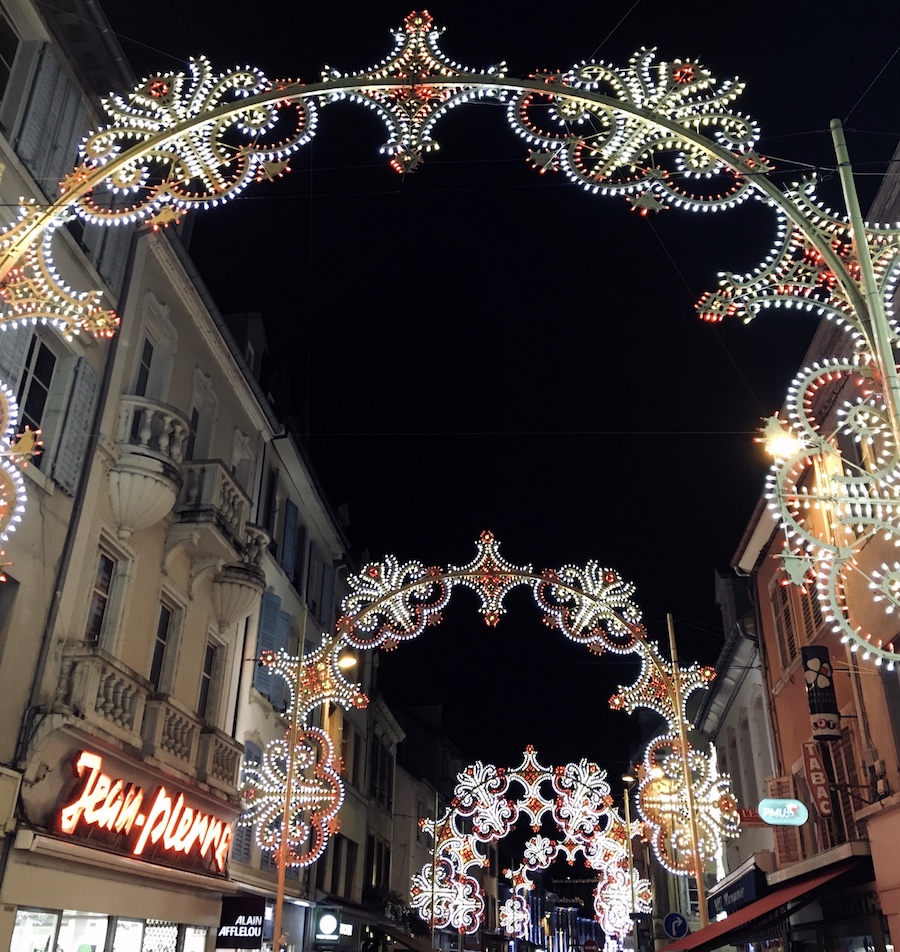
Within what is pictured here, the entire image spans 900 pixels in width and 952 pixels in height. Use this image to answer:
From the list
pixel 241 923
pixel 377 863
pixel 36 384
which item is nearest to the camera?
pixel 36 384

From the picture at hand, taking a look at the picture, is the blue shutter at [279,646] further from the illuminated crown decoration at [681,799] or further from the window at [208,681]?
the illuminated crown decoration at [681,799]

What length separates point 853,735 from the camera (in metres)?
14.6

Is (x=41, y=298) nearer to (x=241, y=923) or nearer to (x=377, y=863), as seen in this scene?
(x=241, y=923)

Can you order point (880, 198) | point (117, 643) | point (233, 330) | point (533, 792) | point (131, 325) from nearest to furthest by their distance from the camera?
point (880, 198) < point (117, 643) < point (131, 325) < point (233, 330) < point (533, 792)

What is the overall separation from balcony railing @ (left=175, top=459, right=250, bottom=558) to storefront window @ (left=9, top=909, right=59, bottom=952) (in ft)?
22.2

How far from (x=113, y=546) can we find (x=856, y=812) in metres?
12.7

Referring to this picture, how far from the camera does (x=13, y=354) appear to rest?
1136 cm

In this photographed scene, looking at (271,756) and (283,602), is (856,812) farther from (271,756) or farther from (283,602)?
(283,602)

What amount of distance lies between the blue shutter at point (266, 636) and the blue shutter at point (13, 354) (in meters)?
9.53

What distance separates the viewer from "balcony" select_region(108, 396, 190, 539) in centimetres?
1385

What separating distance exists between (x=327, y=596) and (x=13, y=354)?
717 inches

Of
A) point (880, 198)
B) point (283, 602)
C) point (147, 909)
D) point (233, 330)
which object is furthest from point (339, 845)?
point (880, 198)

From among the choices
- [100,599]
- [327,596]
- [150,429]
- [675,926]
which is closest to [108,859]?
[100,599]

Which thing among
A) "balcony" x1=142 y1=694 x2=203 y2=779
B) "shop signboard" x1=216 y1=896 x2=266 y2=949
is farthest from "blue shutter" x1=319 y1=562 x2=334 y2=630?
"balcony" x1=142 y1=694 x2=203 y2=779
